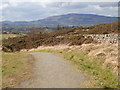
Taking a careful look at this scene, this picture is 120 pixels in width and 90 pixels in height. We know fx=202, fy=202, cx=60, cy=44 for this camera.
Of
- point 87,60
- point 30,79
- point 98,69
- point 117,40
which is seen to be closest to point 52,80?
point 30,79

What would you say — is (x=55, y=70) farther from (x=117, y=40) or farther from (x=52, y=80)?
(x=117, y=40)

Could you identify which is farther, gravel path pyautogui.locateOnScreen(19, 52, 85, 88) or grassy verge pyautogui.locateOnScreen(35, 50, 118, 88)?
gravel path pyautogui.locateOnScreen(19, 52, 85, 88)

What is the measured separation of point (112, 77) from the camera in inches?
439

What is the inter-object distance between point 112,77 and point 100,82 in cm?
108

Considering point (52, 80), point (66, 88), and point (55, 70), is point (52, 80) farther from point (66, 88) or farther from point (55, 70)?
point (55, 70)

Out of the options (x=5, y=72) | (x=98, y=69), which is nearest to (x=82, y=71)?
(x=98, y=69)

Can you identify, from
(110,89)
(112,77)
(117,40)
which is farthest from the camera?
(117,40)

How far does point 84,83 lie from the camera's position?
1045 cm

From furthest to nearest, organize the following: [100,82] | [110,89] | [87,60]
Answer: [87,60] < [100,82] < [110,89]

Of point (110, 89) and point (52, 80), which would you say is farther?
point (52, 80)

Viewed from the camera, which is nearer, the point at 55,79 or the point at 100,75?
the point at 55,79

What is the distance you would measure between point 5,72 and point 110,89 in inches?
275

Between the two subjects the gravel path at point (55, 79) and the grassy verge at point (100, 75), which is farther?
the gravel path at point (55, 79)

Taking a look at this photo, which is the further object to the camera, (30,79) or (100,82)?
(30,79)
